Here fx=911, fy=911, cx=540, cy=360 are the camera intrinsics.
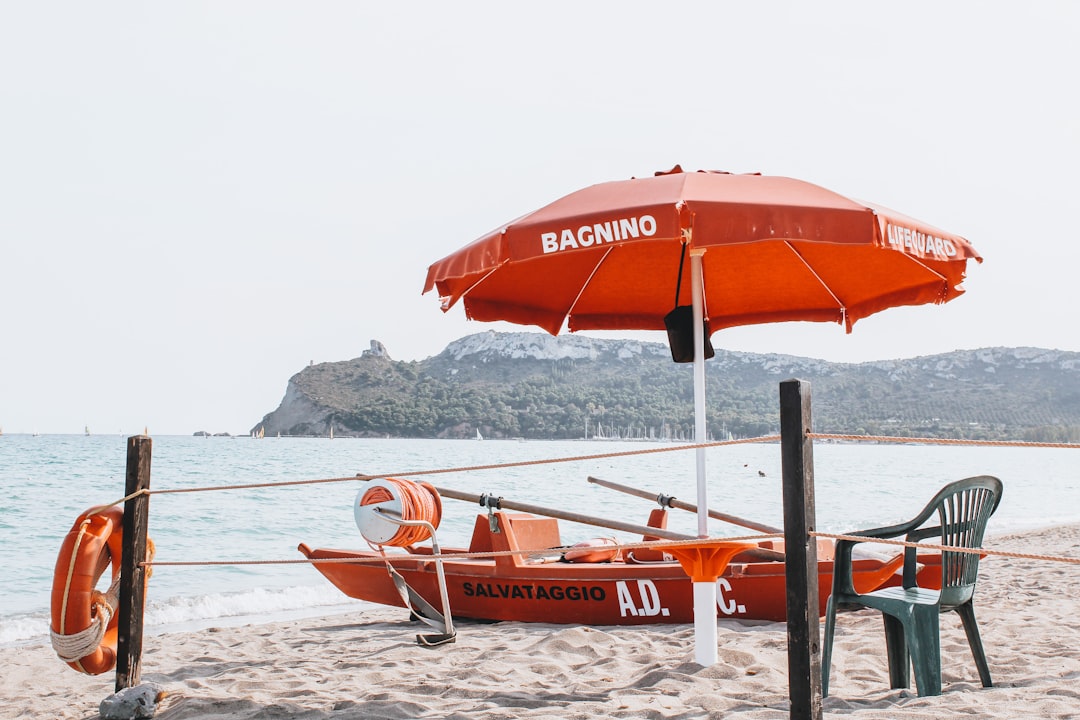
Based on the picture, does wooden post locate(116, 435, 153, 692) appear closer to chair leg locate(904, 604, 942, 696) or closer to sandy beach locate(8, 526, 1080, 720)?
sandy beach locate(8, 526, 1080, 720)

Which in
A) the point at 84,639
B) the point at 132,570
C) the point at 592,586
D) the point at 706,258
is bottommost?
the point at 592,586

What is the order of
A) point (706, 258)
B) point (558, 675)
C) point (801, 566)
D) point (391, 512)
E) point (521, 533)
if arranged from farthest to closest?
point (521, 533) → point (391, 512) → point (706, 258) → point (558, 675) → point (801, 566)

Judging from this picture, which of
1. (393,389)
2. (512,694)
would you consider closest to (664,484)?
(512,694)

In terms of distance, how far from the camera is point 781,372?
65.2 metres

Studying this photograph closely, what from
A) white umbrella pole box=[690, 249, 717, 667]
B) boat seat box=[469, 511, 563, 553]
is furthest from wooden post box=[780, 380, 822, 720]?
boat seat box=[469, 511, 563, 553]

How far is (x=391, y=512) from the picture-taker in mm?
5703

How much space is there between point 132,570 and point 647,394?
232 ft

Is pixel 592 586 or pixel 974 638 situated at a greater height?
pixel 974 638

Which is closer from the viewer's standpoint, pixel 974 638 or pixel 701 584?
pixel 974 638

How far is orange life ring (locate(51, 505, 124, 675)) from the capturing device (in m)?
4.09

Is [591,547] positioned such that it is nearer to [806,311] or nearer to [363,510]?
[363,510]

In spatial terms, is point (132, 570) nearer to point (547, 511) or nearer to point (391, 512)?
point (391, 512)

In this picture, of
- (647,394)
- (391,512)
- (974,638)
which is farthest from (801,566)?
(647,394)

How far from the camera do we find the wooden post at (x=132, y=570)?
4223 mm
